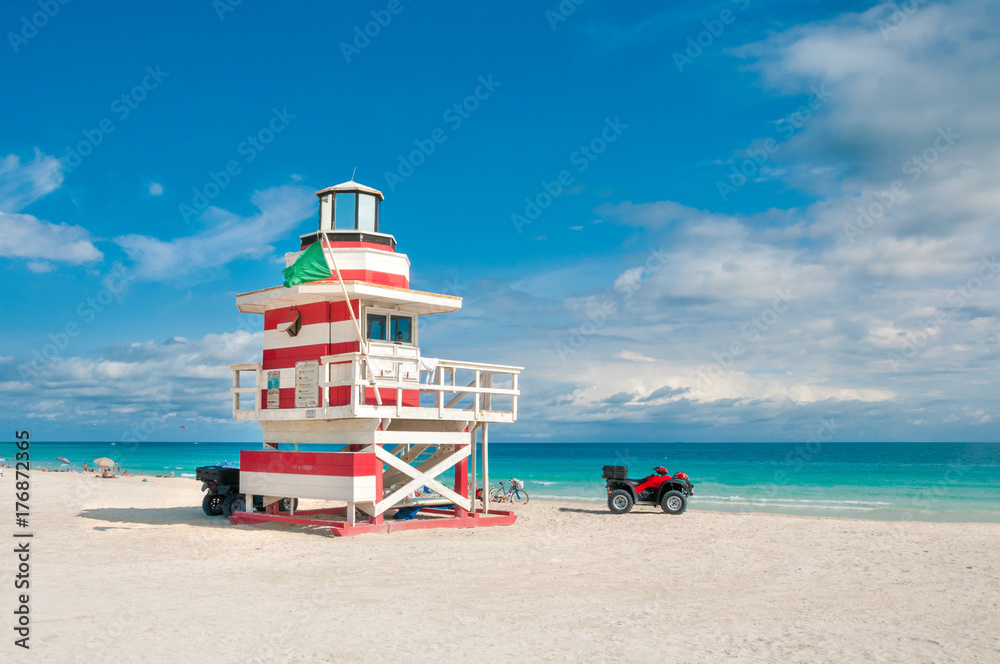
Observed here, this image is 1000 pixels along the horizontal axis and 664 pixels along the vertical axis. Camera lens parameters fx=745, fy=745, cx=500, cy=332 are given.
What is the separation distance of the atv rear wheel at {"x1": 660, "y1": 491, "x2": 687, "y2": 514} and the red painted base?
4.38m

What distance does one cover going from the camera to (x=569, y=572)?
10.5 metres

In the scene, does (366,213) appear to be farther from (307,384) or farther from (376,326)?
(307,384)

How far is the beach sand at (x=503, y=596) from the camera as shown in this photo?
664 cm

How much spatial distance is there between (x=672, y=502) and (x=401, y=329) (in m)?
8.39

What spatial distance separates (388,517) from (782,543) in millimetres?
8656

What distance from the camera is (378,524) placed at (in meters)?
14.1

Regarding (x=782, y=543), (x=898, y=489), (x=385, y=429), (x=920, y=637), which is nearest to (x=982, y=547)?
(x=782, y=543)

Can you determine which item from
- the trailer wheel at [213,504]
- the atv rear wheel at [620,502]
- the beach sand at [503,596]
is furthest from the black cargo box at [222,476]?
the atv rear wheel at [620,502]

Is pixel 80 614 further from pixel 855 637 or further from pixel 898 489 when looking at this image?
pixel 898 489

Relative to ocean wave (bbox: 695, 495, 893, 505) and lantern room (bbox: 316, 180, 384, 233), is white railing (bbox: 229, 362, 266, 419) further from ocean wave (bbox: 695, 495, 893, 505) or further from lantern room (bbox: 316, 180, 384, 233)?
ocean wave (bbox: 695, 495, 893, 505)

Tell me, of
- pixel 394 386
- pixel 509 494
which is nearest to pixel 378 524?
pixel 394 386

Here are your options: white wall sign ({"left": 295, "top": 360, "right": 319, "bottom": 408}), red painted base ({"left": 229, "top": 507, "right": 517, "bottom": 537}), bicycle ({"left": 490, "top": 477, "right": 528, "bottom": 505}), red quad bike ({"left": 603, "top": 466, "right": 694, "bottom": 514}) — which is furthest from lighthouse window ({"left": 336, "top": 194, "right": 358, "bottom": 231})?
bicycle ({"left": 490, "top": 477, "right": 528, "bottom": 505})

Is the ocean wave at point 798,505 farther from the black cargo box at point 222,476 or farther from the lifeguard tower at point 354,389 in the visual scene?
the black cargo box at point 222,476

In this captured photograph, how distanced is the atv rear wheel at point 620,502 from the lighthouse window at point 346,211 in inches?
367
